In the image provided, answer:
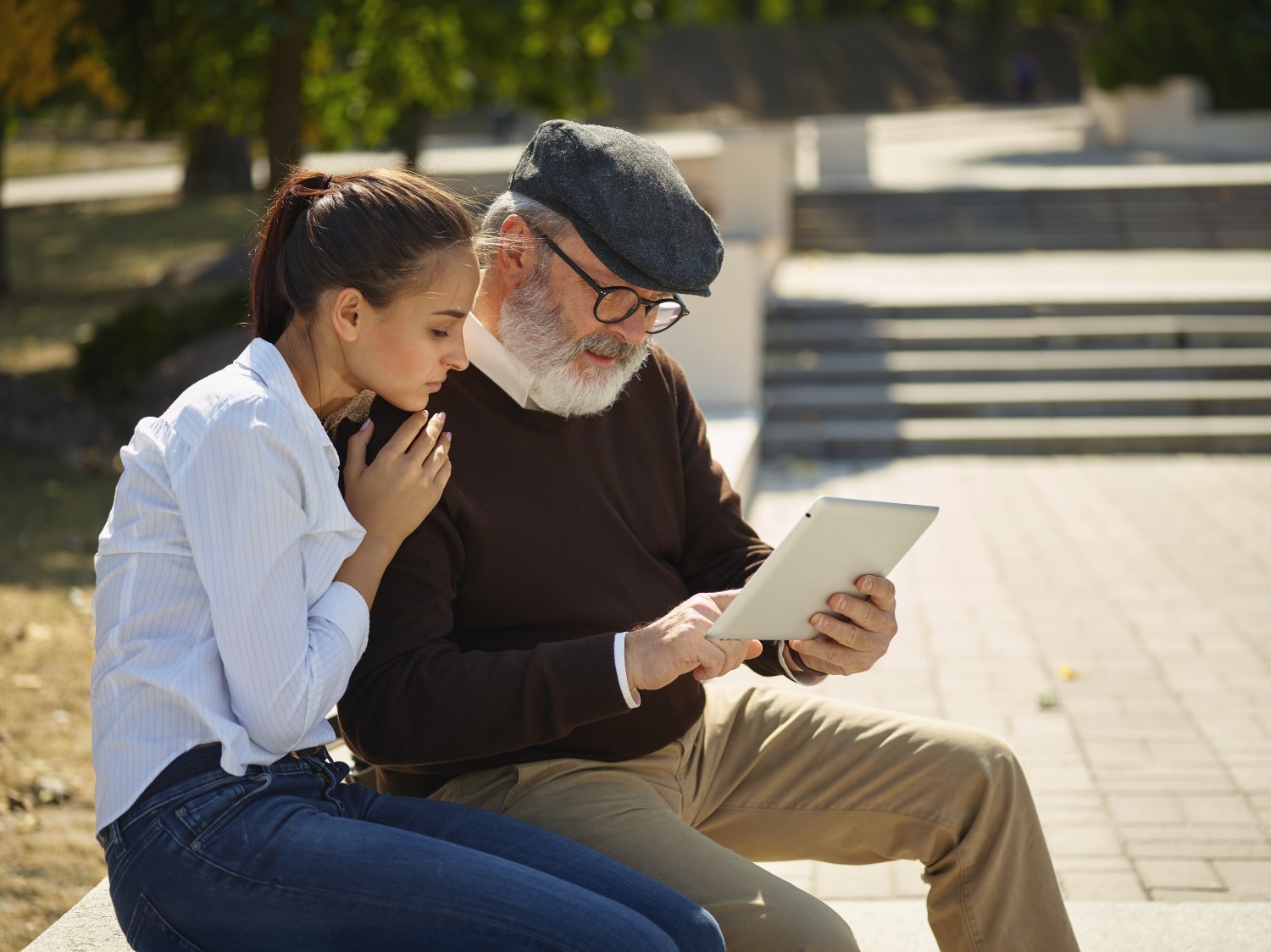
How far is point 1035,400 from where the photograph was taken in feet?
32.2

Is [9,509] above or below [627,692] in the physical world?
below

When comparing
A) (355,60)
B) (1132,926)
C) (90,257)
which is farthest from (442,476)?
(90,257)

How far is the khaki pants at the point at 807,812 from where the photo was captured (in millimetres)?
2336

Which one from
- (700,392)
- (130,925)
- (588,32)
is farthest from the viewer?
(588,32)

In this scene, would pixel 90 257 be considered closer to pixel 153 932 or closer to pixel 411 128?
pixel 411 128

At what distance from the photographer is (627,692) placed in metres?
2.31

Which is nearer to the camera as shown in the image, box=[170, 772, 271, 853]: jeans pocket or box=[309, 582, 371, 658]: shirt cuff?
box=[170, 772, 271, 853]: jeans pocket

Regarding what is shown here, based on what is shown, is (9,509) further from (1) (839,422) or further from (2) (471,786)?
(2) (471,786)

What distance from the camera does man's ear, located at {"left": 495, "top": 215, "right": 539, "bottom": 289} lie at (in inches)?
108

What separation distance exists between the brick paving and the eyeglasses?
1.77 meters

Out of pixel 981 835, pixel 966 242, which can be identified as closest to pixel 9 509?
pixel 981 835

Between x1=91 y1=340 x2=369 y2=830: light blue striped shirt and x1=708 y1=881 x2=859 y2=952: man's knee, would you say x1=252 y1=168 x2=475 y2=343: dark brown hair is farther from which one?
x1=708 y1=881 x2=859 y2=952: man's knee

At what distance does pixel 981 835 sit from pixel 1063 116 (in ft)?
110

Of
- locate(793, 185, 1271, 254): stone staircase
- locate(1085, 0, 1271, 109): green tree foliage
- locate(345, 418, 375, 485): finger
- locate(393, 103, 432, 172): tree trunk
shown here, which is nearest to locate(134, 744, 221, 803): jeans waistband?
locate(345, 418, 375, 485): finger
